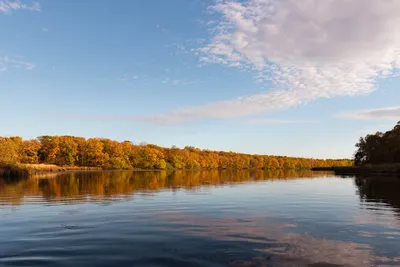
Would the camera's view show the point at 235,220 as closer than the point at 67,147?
Yes

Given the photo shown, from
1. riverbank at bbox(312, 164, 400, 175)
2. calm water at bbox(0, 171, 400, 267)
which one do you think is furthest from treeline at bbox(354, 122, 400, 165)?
calm water at bbox(0, 171, 400, 267)

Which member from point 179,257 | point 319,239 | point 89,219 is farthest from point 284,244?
point 89,219

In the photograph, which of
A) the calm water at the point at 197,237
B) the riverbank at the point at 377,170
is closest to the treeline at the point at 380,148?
the riverbank at the point at 377,170

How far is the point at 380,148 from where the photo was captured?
146 m

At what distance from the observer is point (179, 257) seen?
498 inches

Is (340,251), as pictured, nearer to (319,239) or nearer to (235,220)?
(319,239)

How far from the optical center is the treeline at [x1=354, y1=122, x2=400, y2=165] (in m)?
135

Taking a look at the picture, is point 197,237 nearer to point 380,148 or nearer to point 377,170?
point 377,170

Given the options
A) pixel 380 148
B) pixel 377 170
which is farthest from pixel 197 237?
pixel 380 148

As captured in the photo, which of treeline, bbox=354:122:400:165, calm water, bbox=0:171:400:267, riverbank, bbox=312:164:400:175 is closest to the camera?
calm water, bbox=0:171:400:267

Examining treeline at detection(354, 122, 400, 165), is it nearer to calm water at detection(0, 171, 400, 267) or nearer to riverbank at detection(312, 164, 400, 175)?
riverbank at detection(312, 164, 400, 175)

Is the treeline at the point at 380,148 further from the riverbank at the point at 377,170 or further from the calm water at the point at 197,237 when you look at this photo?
the calm water at the point at 197,237

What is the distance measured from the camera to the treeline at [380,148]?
135 metres

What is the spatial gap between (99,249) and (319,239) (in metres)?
10.7
